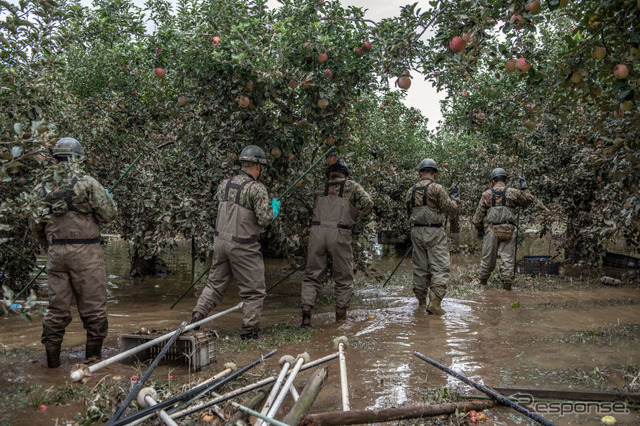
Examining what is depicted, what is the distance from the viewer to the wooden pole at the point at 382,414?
2904mm

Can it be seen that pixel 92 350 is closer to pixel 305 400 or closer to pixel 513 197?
pixel 305 400

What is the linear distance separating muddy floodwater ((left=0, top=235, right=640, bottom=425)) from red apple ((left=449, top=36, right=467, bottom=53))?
2.61 metres

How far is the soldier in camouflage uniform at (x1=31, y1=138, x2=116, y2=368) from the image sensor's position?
4.43 meters

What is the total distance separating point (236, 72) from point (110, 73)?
4667 millimetres

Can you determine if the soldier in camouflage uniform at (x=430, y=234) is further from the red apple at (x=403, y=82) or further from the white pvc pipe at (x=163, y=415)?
the white pvc pipe at (x=163, y=415)

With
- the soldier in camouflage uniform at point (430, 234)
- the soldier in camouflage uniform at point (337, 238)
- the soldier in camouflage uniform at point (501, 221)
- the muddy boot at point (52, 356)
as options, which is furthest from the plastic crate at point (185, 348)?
the soldier in camouflage uniform at point (501, 221)

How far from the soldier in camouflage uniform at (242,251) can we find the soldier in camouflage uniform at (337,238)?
99 centimetres

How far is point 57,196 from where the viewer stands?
4.52m

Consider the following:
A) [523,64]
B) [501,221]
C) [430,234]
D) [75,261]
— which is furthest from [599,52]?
[501,221]

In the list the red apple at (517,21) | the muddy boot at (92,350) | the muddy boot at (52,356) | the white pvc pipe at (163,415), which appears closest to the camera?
the white pvc pipe at (163,415)

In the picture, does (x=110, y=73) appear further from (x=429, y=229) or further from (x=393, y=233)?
(x=393, y=233)

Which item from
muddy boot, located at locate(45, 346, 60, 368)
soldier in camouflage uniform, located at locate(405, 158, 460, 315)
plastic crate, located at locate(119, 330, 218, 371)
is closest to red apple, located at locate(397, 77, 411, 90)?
soldier in camouflage uniform, located at locate(405, 158, 460, 315)

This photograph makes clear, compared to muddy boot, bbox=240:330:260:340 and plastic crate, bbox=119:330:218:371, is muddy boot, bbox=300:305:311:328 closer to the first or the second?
muddy boot, bbox=240:330:260:340

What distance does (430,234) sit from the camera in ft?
23.1
